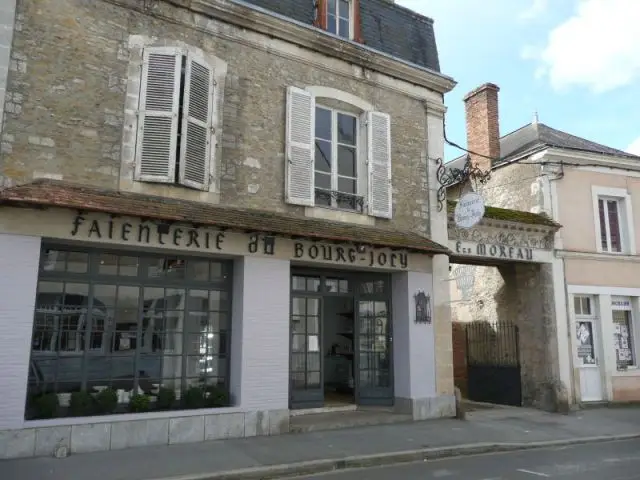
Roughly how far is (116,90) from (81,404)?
4.57 m

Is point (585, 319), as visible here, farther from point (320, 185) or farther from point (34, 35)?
point (34, 35)

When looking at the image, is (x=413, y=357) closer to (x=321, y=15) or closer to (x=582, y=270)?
(x=582, y=270)

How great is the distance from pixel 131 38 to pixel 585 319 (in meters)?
11.7

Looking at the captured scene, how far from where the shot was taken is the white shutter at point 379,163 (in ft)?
35.0

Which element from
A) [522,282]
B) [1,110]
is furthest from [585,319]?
[1,110]

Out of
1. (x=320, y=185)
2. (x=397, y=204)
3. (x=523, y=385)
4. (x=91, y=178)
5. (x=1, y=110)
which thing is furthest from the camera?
(x=523, y=385)

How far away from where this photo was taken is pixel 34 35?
25.9ft

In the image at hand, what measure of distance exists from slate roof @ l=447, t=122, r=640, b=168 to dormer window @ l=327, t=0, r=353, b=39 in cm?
580

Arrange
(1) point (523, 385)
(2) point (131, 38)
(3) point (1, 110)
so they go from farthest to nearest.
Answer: (1) point (523, 385) < (2) point (131, 38) < (3) point (1, 110)

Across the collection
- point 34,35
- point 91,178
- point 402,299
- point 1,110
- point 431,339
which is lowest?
point 431,339

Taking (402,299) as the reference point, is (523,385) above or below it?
below

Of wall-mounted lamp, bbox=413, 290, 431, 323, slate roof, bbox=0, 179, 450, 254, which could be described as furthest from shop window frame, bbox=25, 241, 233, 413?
wall-mounted lamp, bbox=413, 290, 431, 323

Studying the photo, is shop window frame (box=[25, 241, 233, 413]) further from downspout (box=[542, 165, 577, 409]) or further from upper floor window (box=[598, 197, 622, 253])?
upper floor window (box=[598, 197, 622, 253])

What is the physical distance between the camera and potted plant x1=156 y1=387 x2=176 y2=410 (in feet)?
27.4
